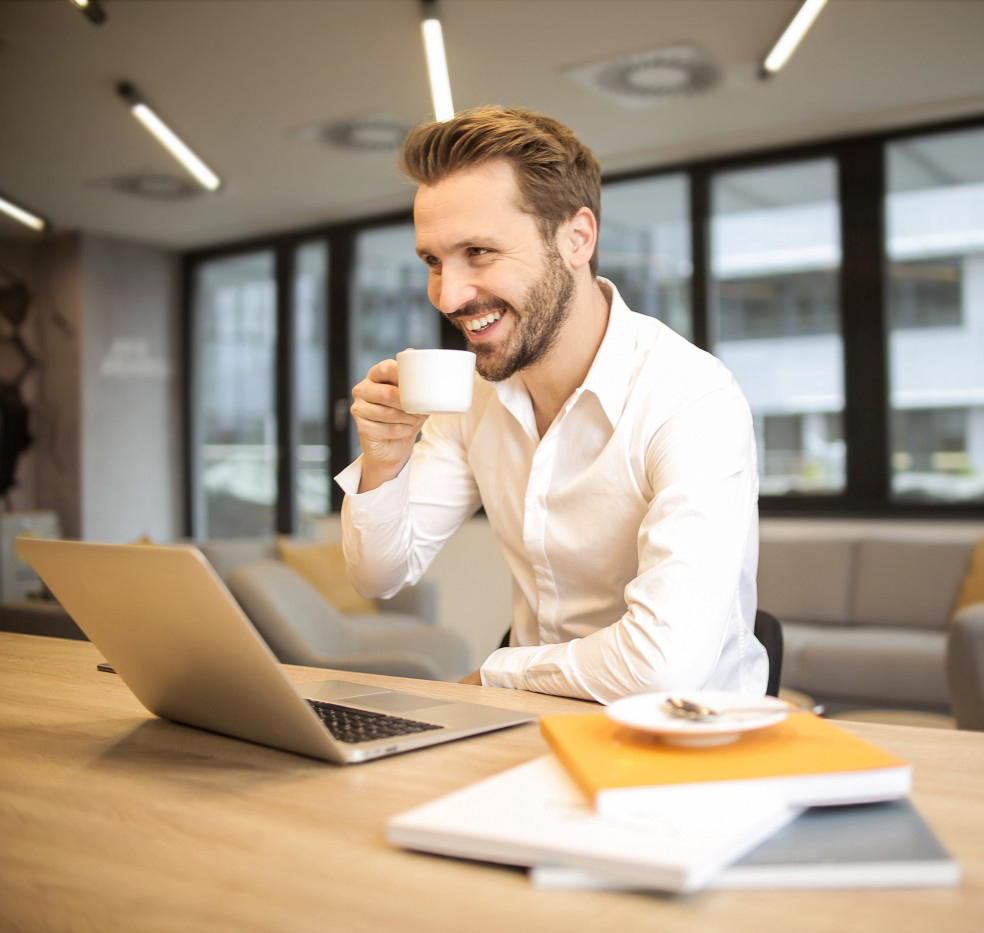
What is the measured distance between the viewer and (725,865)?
0.57m

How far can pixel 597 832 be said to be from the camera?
59 centimetres

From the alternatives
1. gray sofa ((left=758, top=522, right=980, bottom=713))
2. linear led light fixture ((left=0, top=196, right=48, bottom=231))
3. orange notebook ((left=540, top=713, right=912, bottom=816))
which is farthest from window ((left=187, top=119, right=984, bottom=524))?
orange notebook ((left=540, top=713, right=912, bottom=816))

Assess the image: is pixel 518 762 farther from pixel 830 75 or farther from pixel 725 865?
pixel 830 75

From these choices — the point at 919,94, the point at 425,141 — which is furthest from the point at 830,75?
the point at 425,141

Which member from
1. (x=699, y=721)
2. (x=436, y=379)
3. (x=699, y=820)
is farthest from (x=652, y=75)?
(x=699, y=820)

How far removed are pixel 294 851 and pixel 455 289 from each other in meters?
1.07

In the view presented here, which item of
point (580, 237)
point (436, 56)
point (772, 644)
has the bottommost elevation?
point (772, 644)

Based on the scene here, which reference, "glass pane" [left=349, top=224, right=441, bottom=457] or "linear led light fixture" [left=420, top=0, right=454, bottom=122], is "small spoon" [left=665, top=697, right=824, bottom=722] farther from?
"glass pane" [left=349, top=224, right=441, bottom=457]

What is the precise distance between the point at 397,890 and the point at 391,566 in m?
1.20

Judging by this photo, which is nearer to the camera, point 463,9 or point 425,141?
point 425,141

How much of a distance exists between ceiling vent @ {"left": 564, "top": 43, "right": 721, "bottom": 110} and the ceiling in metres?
0.06

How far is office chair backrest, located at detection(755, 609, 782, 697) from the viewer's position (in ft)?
5.14

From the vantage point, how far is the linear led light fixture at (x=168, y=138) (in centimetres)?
475

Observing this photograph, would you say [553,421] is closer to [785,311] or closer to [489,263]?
[489,263]
